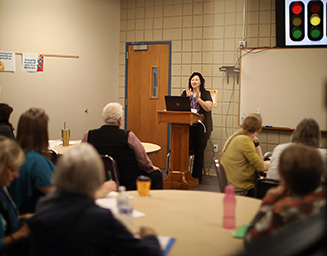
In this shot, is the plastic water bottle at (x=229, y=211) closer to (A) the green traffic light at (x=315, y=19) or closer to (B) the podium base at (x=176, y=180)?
(A) the green traffic light at (x=315, y=19)

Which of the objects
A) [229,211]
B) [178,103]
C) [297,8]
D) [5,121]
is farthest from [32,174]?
[178,103]

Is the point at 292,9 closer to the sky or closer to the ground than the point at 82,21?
closer to the ground

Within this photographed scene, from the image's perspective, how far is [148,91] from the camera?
6707 mm

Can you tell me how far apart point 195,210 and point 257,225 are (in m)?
0.68

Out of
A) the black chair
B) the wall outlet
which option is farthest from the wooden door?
the black chair

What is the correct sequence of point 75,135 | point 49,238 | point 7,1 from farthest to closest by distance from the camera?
1. point 75,135
2. point 7,1
3. point 49,238

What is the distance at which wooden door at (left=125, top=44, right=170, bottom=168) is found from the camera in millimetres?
6582

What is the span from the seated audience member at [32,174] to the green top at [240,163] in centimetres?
155

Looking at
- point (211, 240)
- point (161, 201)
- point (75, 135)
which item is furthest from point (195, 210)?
point (75, 135)

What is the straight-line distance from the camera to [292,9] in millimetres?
3574

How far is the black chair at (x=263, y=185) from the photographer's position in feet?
8.02

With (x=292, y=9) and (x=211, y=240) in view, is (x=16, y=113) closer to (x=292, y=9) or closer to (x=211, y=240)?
(x=292, y=9)

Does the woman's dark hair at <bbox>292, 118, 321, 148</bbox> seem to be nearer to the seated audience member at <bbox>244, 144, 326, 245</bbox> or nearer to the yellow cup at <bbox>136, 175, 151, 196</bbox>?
the yellow cup at <bbox>136, 175, 151, 196</bbox>

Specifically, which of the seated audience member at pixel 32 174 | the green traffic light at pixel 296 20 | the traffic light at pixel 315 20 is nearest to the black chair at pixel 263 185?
the seated audience member at pixel 32 174
